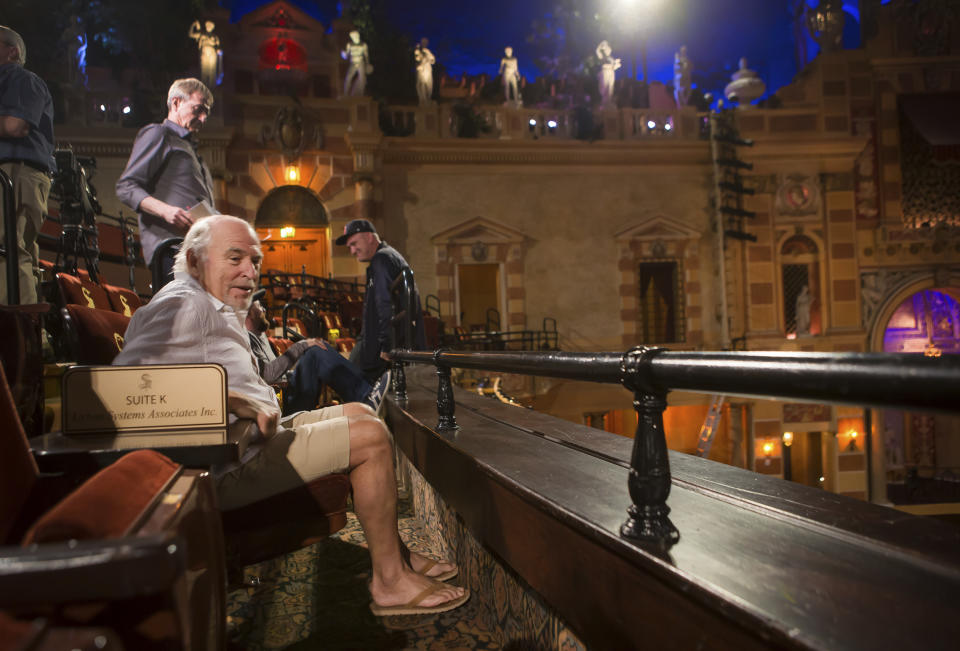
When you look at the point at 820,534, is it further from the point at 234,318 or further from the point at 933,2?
the point at 933,2

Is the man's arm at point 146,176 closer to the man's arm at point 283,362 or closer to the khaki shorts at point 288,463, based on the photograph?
the man's arm at point 283,362

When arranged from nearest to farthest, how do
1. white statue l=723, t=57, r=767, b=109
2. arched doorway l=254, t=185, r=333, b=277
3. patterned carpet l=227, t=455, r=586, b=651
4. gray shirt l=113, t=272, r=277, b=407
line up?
patterned carpet l=227, t=455, r=586, b=651 → gray shirt l=113, t=272, r=277, b=407 → arched doorway l=254, t=185, r=333, b=277 → white statue l=723, t=57, r=767, b=109

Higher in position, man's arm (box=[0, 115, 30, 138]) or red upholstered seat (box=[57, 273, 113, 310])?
man's arm (box=[0, 115, 30, 138])

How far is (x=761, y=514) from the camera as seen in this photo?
40.1 inches

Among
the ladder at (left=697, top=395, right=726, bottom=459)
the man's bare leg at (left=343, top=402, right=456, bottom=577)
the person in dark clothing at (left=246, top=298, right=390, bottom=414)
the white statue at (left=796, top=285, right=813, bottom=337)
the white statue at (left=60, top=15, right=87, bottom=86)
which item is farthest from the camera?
the white statue at (left=796, top=285, right=813, bottom=337)

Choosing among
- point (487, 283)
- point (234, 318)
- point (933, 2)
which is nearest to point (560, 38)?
point (487, 283)

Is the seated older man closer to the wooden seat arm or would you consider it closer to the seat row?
the seat row

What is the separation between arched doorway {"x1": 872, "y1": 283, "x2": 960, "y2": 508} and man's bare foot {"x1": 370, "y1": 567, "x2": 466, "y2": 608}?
1558cm

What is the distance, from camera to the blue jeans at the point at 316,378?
312 centimetres

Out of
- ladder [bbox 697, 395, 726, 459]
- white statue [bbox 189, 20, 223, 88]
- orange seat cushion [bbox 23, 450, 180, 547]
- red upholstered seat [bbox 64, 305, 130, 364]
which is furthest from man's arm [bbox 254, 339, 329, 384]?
white statue [bbox 189, 20, 223, 88]

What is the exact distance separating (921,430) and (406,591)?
57.0ft

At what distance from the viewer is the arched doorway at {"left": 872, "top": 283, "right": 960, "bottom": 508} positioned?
46.8ft

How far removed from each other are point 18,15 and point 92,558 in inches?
646

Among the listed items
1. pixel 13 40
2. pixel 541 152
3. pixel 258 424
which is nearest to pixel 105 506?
pixel 258 424
